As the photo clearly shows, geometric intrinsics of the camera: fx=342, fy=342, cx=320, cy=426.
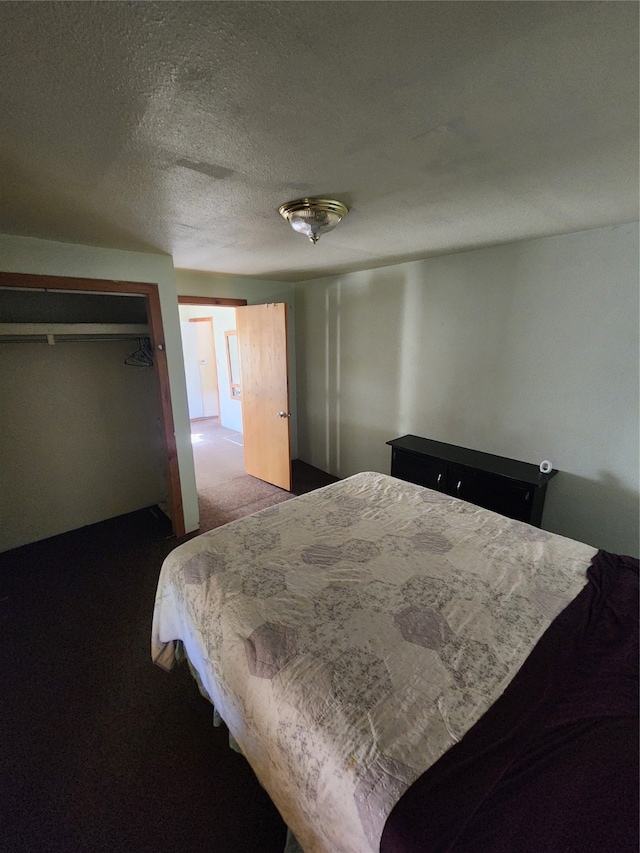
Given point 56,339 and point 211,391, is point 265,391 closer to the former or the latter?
point 56,339

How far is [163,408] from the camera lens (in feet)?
8.73

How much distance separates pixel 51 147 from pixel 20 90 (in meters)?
0.28

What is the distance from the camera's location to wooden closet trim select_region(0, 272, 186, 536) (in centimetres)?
207

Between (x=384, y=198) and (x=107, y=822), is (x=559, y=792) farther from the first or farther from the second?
(x=384, y=198)

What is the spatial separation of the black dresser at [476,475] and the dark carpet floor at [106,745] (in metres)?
1.98

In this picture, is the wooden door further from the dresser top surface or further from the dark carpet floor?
the dark carpet floor

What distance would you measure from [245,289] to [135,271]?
1593 mm

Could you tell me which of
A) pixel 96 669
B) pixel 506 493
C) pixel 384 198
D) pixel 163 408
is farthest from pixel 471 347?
pixel 96 669

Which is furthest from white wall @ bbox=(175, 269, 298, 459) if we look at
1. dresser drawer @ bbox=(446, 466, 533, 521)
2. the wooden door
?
dresser drawer @ bbox=(446, 466, 533, 521)

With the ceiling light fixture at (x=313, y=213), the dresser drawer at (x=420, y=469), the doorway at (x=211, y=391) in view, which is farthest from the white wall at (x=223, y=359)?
the ceiling light fixture at (x=313, y=213)

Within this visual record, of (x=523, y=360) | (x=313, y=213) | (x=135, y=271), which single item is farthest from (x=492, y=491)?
(x=135, y=271)

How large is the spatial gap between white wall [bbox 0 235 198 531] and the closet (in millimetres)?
306

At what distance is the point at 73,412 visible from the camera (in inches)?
115

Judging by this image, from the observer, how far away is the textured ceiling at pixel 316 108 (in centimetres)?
61
